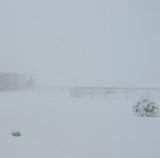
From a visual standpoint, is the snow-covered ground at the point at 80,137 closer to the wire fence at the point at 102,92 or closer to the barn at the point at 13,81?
the wire fence at the point at 102,92

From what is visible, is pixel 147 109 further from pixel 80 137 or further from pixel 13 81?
pixel 13 81

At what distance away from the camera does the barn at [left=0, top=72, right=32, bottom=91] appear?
152ft

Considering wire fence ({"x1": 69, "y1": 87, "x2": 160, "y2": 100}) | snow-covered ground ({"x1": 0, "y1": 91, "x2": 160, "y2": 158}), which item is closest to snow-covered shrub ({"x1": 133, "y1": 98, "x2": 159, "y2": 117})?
snow-covered ground ({"x1": 0, "y1": 91, "x2": 160, "y2": 158})

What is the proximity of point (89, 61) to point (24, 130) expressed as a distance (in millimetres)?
110035

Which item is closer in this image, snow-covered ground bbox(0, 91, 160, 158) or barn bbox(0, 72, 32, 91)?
snow-covered ground bbox(0, 91, 160, 158)

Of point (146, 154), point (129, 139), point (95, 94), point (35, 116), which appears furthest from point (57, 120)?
point (95, 94)

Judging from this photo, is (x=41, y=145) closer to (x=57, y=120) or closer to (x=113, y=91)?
(x=57, y=120)

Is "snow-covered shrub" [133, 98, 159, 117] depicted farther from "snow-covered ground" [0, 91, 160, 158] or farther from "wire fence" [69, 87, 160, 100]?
"wire fence" [69, 87, 160, 100]

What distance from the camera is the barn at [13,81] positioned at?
46219mm

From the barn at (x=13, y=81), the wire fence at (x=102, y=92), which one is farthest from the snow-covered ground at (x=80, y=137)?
the barn at (x=13, y=81)

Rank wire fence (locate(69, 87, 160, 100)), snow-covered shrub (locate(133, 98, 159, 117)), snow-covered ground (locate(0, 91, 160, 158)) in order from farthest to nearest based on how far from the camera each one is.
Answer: wire fence (locate(69, 87, 160, 100))
snow-covered shrub (locate(133, 98, 159, 117))
snow-covered ground (locate(0, 91, 160, 158))

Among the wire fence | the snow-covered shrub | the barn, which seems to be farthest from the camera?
the barn

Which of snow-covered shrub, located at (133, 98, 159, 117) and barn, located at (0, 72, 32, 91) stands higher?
snow-covered shrub, located at (133, 98, 159, 117)

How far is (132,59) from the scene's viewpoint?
13875cm
